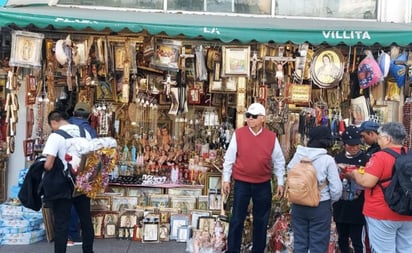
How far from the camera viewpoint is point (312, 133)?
4.73 m

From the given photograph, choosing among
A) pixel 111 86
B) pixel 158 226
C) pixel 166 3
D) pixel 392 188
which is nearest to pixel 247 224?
pixel 158 226

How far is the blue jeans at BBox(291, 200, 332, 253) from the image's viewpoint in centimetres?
468

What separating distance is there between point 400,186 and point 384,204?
0.85 feet

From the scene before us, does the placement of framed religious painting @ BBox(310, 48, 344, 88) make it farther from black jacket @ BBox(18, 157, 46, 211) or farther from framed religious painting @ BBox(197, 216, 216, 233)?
black jacket @ BBox(18, 157, 46, 211)

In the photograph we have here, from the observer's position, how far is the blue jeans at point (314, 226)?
184 inches

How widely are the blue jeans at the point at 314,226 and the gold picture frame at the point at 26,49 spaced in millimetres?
3478

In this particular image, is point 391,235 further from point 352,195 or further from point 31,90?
point 31,90

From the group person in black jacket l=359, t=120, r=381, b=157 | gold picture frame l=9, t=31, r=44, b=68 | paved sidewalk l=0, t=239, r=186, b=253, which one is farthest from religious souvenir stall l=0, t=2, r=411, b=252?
person in black jacket l=359, t=120, r=381, b=157

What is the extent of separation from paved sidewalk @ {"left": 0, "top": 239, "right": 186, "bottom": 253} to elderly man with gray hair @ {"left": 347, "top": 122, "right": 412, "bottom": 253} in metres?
2.55

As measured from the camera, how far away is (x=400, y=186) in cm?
411

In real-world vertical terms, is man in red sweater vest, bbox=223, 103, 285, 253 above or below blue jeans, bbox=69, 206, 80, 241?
above

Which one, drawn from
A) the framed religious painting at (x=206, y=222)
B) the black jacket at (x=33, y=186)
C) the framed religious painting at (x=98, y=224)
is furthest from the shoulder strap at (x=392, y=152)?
the framed religious painting at (x=98, y=224)

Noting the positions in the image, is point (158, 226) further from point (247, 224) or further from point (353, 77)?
point (353, 77)

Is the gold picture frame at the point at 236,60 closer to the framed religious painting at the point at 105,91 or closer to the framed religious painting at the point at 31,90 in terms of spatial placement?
the framed religious painting at the point at 105,91
